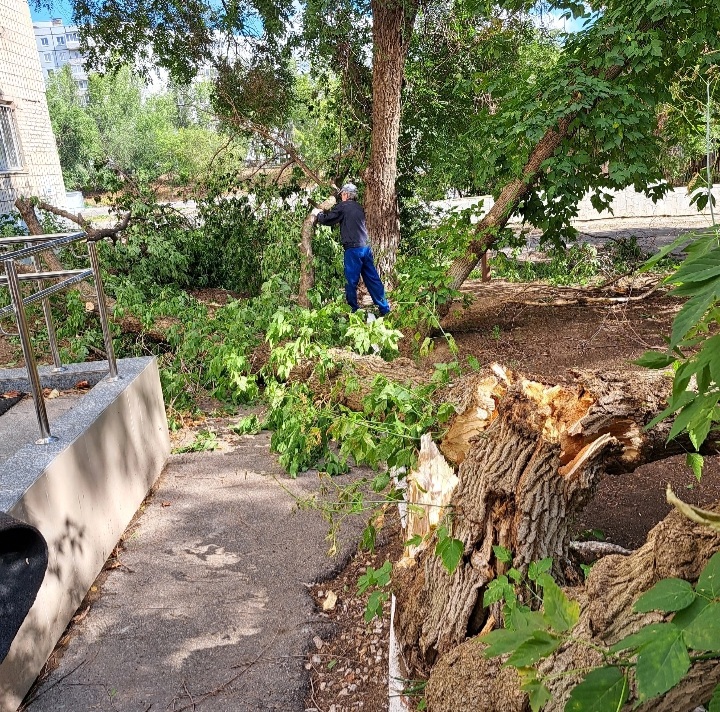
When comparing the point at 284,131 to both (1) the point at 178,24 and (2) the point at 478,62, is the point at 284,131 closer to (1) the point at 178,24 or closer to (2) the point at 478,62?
(1) the point at 178,24

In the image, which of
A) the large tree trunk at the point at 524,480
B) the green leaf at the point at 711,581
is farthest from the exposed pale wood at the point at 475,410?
the green leaf at the point at 711,581

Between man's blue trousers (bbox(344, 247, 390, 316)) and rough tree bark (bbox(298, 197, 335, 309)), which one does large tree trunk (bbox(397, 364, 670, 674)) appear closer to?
man's blue trousers (bbox(344, 247, 390, 316))

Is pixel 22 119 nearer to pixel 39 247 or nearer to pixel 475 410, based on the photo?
pixel 39 247

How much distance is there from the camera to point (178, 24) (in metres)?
11.8

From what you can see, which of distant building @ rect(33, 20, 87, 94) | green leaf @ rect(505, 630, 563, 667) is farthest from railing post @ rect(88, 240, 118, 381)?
distant building @ rect(33, 20, 87, 94)

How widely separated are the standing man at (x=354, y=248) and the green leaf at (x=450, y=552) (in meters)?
6.32

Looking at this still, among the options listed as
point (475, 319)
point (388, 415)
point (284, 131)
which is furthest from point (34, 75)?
point (388, 415)

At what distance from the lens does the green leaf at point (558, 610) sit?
4.13 feet

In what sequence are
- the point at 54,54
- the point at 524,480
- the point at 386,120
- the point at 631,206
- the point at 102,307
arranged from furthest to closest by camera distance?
the point at 54,54
the point at 631,206
the point at 386,120
the point at 102,307
the point at 524,480

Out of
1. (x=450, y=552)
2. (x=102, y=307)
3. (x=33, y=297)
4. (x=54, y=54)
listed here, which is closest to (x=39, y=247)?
(x=33, y=297)

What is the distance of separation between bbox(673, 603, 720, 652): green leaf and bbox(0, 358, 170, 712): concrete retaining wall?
8.90 ft

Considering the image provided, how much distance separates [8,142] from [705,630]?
1748cm

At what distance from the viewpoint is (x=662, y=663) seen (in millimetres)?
955

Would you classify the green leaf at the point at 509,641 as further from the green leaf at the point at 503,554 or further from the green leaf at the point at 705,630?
the green leaf at the point at 503,554
